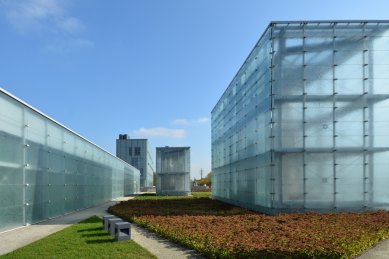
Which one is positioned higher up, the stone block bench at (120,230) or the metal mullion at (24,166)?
the metal mullion at (24,166)

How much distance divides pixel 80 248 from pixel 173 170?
46250 millimetres

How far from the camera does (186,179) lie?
58.1 meters

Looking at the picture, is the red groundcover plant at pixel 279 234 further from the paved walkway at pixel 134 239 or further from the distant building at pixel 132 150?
the distant building at pixel 132 150

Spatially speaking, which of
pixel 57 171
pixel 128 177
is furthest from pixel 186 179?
pixel 57 171

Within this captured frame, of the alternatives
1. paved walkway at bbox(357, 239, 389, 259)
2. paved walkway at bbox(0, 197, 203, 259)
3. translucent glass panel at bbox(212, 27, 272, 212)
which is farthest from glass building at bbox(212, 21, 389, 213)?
paved walkway at bbox(357, 239, 389, 259)

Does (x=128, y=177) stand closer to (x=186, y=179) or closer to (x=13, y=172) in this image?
(x=186, y=179)

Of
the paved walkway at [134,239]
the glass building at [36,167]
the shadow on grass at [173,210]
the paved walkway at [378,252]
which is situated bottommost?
the shadow on grass at [173,210]

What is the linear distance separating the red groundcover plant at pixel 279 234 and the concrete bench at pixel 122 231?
1.47m

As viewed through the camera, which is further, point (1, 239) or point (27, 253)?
point (1, 239)

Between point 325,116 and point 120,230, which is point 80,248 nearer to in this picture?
point 120,230

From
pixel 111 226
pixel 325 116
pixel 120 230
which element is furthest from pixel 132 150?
pixel 120 230

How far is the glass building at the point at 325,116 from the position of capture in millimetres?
22438

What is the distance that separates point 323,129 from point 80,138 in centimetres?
1752

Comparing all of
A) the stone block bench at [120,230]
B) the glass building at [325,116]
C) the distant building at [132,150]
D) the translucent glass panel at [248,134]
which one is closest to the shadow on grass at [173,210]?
the translucent glass panel at [248,134]
